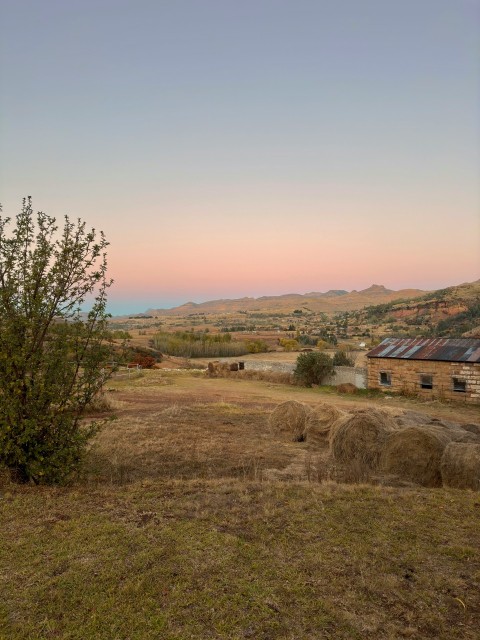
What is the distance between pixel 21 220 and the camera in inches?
338

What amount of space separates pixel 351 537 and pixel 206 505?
8.77ft

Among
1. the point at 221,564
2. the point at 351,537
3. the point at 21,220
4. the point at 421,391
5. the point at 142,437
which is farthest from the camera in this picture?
the point at 421,391

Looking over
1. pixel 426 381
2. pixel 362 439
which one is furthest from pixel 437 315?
pixel 362 439

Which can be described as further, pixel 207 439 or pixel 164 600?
pixel 207 439

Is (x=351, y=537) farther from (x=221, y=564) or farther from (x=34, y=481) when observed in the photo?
(x=34, y=481)

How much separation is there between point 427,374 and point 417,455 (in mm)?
16953

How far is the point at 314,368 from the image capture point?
3344cm

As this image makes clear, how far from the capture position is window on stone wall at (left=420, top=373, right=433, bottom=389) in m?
25.7

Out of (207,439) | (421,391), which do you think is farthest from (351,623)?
(421,391)

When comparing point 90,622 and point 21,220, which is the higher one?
point 21,220

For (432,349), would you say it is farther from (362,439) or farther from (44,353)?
(44,353)

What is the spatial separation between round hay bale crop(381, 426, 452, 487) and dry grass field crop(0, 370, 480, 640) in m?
1.08

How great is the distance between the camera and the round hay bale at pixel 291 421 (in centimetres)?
1572

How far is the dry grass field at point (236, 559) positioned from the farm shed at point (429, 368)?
17266mm
